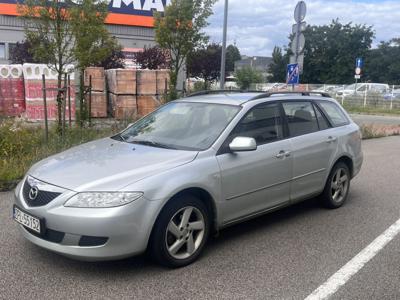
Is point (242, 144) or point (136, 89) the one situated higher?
point (242, 144)

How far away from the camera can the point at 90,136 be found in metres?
9.60

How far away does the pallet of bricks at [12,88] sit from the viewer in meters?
15.9

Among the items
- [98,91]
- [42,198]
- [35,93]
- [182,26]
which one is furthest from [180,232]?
[98,91]

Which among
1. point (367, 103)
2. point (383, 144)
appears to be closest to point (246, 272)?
point (383, 144)

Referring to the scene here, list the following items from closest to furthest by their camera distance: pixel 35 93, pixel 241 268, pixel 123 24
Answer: pixel 241 268 → pixel 35 93 → pixel 123 24

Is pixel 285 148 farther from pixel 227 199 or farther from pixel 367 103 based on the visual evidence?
pixel 367 103

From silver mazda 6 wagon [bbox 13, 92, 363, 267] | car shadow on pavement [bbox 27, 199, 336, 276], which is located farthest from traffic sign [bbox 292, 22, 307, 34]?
car shadow on pavement [bbox 27, 199, 336, 276]

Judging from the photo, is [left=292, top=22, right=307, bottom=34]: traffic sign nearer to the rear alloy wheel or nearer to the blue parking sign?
the blue parking sign

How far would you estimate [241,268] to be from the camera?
13.8 feet

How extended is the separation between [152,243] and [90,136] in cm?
598

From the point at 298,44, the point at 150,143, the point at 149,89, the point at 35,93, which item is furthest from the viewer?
the point at 149,89

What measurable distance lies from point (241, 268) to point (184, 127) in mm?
1607

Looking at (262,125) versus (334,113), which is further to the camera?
(334,113)

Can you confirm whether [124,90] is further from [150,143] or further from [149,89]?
[150,143]
